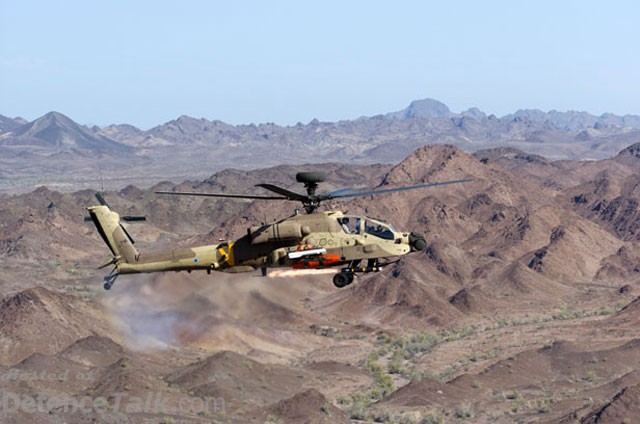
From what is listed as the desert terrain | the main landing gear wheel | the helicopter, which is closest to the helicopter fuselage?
the helicopter

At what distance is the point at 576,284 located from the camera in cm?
12019

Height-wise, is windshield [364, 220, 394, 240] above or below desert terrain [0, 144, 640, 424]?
above

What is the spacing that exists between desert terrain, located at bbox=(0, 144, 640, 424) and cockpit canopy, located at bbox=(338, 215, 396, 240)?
2548mm

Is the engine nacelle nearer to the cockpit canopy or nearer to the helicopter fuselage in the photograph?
the helicopter fuselage

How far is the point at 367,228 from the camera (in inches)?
1396

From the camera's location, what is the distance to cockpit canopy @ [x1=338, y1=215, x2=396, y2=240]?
35312 mm

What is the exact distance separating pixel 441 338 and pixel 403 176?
81.9 m

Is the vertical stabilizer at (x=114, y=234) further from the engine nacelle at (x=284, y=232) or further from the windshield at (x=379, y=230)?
the windshield at (x=379, y=230)

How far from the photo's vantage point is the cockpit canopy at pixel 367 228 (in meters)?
35.3

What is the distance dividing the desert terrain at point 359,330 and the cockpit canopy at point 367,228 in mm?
2548

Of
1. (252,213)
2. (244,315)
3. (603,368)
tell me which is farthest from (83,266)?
(603,368)

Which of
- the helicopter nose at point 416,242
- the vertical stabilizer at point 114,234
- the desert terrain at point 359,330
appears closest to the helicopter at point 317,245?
the helicopter nose at point 416,242

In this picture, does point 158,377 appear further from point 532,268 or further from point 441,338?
point 532,268

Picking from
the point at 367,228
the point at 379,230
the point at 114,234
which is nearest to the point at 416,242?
the point at 379,230
